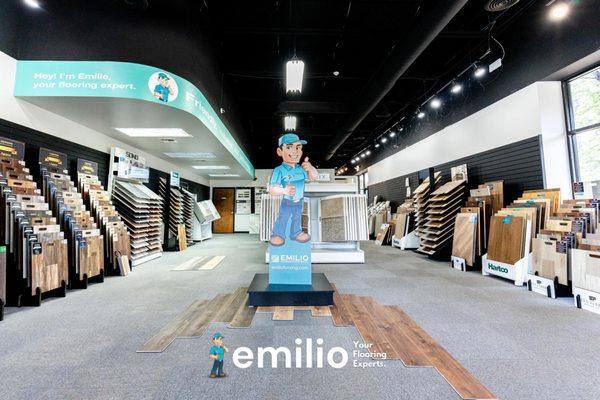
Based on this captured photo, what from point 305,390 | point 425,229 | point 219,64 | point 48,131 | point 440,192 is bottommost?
point 305,390

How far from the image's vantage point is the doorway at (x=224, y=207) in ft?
45.5

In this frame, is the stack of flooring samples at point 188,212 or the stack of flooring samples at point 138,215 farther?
the stack of flooring samples at point 188,212

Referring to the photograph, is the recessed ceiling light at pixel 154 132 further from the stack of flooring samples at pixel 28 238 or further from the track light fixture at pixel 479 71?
the track light fixture at pixel 479 71

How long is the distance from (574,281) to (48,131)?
7495mm

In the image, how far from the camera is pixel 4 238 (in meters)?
2.98

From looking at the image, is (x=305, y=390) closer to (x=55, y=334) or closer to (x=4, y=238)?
(x=55, y=334)

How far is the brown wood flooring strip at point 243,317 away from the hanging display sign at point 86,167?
153 inches

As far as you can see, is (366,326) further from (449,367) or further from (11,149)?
(11,149)

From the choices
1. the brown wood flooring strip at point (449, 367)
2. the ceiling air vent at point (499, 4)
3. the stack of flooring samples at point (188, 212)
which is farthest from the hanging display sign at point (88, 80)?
the stack of flooring samples at point (188, 212)

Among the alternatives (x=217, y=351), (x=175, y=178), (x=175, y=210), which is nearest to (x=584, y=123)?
(x=217, y=351)

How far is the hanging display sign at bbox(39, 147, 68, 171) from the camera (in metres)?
3.81

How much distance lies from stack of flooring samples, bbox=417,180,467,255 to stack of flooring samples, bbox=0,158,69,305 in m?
6.85

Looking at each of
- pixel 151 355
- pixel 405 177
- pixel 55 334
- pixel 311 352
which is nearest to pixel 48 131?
pixel 55 334

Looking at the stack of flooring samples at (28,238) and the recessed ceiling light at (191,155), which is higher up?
the recessed ceiling light at (191,155)
